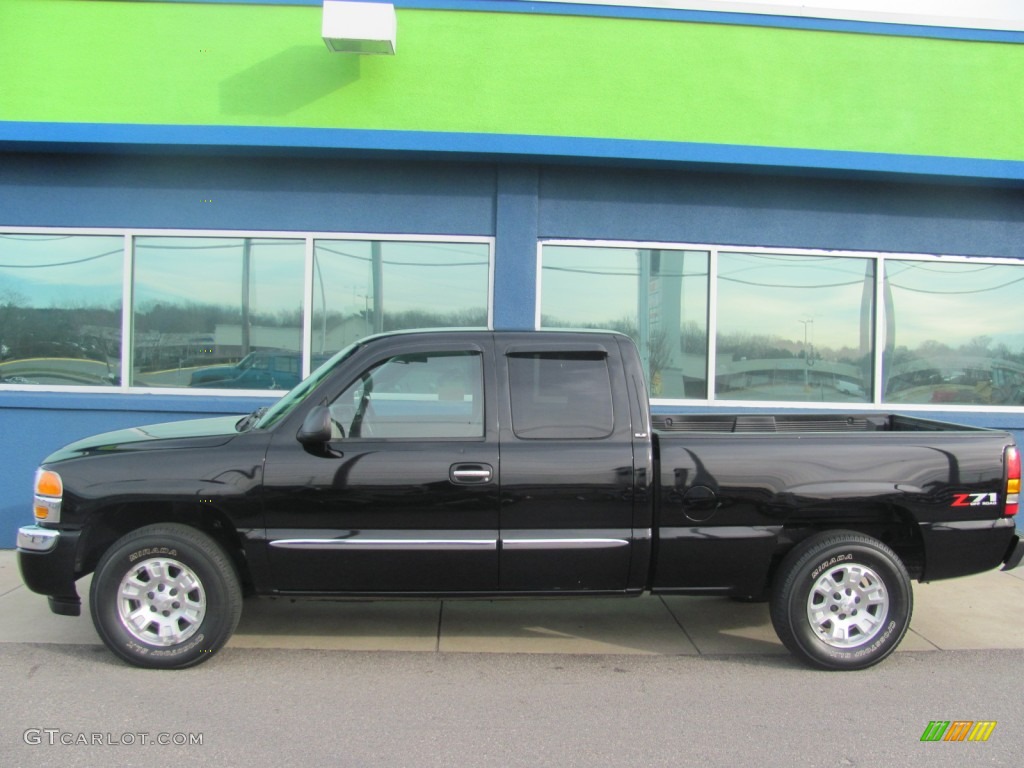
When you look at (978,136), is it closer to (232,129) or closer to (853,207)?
(853,207)

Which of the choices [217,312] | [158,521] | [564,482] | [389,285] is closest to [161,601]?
[158,521]

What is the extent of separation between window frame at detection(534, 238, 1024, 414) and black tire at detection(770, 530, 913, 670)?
12.0 feet

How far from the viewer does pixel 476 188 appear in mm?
8281

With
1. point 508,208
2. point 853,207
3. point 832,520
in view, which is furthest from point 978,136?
point 832,520

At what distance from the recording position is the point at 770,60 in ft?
28.0

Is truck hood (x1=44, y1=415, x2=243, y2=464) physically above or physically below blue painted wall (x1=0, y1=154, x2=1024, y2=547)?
below

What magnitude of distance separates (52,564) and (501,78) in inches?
230

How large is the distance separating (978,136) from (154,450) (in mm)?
8213

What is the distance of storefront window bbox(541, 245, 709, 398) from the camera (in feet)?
27.8

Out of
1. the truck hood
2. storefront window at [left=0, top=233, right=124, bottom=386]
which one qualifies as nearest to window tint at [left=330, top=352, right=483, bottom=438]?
the truck hood

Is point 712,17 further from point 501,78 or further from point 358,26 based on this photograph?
point 358,26

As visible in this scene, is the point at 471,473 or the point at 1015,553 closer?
the point at 471,473

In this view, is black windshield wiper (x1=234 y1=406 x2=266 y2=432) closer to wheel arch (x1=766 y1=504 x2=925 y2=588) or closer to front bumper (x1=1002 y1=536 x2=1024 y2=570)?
wheel arch (x1=766 y1=504 x2=925 y2=588)

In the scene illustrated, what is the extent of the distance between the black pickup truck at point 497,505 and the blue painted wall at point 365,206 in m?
3.33
